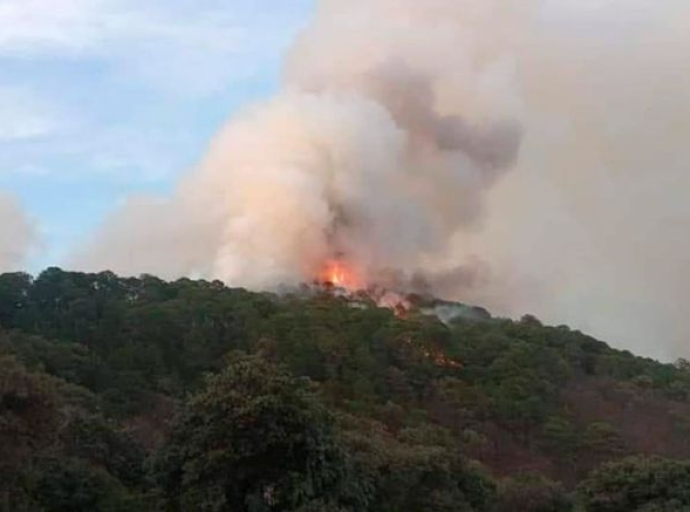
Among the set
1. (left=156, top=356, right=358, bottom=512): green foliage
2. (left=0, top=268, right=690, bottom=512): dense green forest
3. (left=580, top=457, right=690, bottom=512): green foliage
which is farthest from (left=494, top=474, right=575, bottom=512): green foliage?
(left=156, top=356, right=358, bottom=512): green foliage

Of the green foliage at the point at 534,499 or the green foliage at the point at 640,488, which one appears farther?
the green foliage at the point at 534,499

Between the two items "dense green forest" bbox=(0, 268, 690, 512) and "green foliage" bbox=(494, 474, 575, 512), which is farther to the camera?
"green foliage" bbox=(494, 474, 575, 512)

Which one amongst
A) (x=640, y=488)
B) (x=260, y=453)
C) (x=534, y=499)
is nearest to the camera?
(x=260, y=453)

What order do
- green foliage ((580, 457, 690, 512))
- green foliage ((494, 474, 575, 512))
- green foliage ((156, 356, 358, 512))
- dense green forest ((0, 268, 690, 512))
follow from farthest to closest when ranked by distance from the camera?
green foliage ((494, 474, 575, 512))
green foliage ((580, 457, 690, 512))
dense green forest ((0, 268, 690, 512))
green foliage ((156, 356, 358, 512))

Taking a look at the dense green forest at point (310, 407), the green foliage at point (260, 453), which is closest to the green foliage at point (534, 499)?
the dense green forest at point (310, 407)

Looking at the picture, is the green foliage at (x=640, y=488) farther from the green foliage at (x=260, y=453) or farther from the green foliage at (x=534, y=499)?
the green foliage at (x=260, y=453)

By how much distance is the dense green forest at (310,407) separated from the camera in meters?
25.9

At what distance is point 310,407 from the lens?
26406mm

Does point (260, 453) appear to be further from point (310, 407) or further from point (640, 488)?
point (640, 488)

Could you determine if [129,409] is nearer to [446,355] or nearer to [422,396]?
[422,396]

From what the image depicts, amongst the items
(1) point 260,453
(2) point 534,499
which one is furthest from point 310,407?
(2) point 534,499

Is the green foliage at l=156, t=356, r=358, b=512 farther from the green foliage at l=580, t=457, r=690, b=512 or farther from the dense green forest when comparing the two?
the green foliage at l=580, t=457, r=690, b=512

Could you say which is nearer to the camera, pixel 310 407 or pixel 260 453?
pixel 260 453

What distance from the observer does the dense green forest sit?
25891 mm
